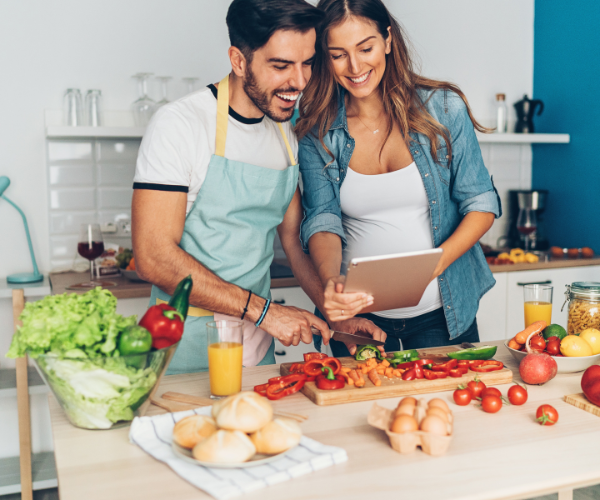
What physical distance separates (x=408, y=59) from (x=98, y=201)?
1.74m

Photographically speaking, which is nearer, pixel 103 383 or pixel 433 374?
pixel 103 383

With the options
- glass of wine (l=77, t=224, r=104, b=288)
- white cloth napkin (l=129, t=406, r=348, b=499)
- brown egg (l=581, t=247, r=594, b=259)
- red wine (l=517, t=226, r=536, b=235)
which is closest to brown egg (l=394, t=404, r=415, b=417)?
white cloth napkin (l=129, t=406, r=348, b=499)

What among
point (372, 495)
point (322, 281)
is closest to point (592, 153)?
point (322, 281)

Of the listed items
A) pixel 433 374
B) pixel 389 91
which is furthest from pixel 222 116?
pixel 433 374

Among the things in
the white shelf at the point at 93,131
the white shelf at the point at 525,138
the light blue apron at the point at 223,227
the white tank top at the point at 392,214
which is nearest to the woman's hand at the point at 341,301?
the light blue apron at the point at 223,227

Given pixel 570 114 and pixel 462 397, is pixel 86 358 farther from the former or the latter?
pixel 570 114

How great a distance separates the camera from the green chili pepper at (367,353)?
1.45m

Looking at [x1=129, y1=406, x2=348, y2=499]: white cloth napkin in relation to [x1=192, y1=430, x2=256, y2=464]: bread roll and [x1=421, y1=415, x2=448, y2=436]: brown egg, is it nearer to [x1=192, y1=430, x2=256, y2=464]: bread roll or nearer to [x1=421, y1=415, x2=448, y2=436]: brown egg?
[x1=192, y1=430, x2=256, y2=464]: bread roll

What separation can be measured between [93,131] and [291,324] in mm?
1573

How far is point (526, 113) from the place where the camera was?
11.6 ft

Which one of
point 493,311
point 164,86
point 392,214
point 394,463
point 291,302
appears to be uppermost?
point 164,86

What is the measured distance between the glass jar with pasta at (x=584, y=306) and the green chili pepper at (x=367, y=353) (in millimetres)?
508

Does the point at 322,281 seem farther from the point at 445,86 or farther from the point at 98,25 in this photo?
the point at 98,25

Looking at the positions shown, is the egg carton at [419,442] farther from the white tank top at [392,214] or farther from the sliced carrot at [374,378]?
the white tank top at [392,214]
